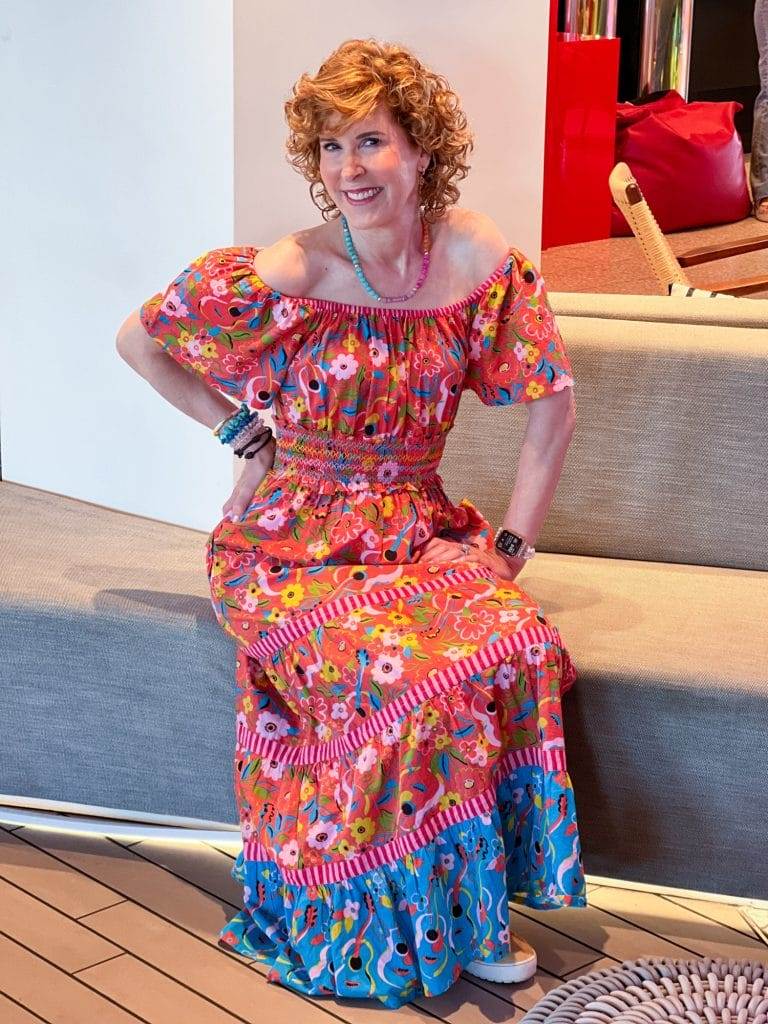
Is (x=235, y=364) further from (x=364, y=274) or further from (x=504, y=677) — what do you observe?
(x=504, y=677)

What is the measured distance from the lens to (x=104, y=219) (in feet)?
11.0

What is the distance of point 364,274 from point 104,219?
0.94 meters

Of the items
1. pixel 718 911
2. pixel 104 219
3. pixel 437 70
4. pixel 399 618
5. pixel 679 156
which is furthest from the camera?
pixel 679 156

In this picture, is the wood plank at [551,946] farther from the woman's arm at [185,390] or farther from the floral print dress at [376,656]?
the woman's arm at [185,390]

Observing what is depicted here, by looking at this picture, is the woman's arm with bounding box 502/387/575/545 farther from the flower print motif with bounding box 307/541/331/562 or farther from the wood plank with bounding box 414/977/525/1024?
the wood plank with bounding box 414/977/525/1024

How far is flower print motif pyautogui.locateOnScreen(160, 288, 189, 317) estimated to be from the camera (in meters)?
2.66

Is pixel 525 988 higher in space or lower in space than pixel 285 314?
lower

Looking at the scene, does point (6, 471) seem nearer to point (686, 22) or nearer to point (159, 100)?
point (159, 100)

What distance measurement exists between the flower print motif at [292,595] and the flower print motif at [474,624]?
0.91 feet

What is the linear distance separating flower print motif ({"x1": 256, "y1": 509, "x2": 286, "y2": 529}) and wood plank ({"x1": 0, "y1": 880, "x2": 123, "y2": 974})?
755mm

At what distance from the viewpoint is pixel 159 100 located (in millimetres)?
3164

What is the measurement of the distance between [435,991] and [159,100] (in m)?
1.79

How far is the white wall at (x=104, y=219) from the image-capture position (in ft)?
10.3

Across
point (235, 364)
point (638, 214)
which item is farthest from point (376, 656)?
point (638, 214)
